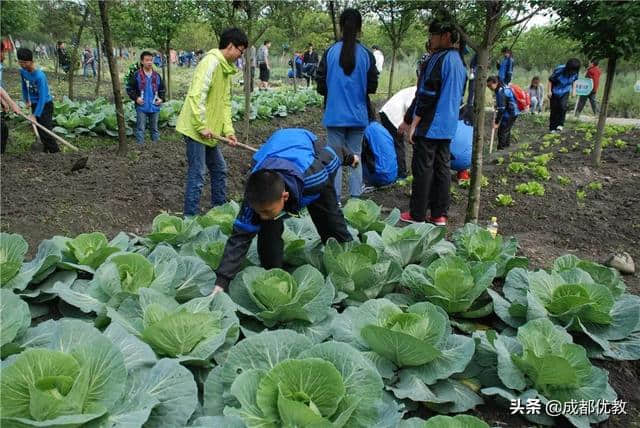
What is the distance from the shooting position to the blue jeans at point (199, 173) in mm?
4730

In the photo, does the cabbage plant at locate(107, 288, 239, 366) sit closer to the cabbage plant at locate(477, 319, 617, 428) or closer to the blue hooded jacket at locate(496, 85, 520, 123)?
the cabbage plant at locate(477, 319, 617, 428)

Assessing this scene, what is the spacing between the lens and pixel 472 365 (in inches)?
94.0

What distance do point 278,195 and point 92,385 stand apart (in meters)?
1.13

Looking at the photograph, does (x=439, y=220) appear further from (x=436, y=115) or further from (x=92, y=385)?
(x=92, y=385)

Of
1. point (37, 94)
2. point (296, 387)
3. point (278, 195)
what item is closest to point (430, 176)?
point (278, 195)

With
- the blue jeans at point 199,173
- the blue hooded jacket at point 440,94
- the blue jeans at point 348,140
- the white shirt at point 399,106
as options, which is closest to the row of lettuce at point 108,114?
the blue jeans at point 199,173

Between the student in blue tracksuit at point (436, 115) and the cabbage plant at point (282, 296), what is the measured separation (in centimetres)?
221

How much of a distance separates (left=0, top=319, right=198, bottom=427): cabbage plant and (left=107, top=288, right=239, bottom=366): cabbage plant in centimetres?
11

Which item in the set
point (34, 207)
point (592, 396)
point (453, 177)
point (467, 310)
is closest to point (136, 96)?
point (34, 207)

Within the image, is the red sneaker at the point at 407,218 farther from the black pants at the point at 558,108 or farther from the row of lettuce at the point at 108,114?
the black pants at the point at 558,108

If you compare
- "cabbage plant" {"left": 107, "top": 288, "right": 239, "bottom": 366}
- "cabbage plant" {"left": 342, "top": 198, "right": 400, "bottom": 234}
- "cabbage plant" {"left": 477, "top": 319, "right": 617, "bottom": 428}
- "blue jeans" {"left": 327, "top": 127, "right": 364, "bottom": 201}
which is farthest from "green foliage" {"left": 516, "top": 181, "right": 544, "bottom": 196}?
"cabbage plant" {"left": 107, "top": 288, "right": 239, "bottom": 366}

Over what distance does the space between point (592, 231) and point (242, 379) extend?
4.16 m

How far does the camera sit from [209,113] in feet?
15.6

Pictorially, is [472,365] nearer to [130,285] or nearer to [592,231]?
[130,285]
